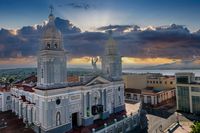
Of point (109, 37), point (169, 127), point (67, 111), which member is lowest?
point (169, 127)

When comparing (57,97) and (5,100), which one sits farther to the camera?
(5,100)

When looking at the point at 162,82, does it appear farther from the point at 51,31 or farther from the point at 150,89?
the point at 51,31

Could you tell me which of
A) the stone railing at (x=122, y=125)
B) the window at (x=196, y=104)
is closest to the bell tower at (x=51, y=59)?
the stone railing at (x=122, y=125)

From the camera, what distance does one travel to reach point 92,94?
118 feet

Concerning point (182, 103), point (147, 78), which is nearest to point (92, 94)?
point (182, 103)

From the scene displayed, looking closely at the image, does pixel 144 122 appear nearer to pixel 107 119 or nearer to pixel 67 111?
pixel 107 119

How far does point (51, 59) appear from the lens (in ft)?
97.9

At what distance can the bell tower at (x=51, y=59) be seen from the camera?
2959 centimetres

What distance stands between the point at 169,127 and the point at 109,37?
21.5 metres

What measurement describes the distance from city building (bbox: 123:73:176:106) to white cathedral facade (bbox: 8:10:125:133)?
1802cm

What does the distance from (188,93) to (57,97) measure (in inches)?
1179

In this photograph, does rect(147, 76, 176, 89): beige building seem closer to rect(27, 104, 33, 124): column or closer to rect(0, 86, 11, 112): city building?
rect(0, 86, 11, 112): city building

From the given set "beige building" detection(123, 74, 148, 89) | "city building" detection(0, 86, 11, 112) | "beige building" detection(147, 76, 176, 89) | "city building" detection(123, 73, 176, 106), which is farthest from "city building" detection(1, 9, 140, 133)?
"beige building" detection(147, 76, 176, 89)

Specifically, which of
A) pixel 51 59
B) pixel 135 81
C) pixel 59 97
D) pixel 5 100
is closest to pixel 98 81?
pixel 59 97
